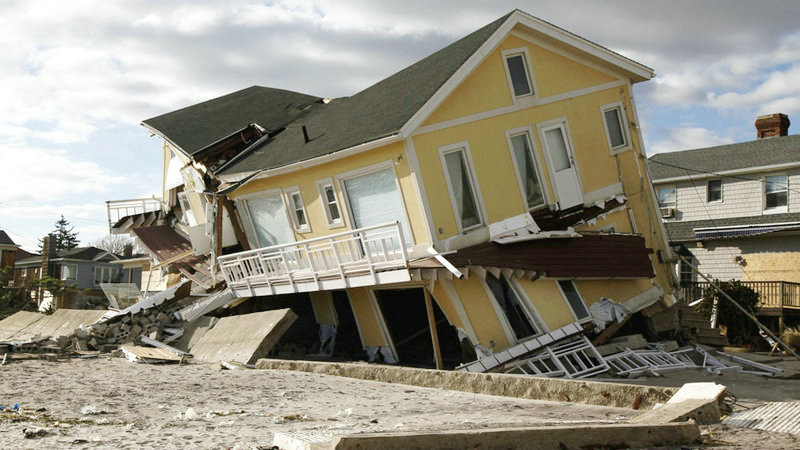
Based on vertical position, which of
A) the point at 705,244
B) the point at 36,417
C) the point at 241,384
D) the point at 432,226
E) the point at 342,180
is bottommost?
the point at 705,244

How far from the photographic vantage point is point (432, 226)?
1541 cm

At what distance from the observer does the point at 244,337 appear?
16.6 m

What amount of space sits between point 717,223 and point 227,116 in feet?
69.3

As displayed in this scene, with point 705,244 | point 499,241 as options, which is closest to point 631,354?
point 499,241

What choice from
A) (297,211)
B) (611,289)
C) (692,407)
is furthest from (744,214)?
(692,407)

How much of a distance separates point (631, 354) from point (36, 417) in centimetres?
1192

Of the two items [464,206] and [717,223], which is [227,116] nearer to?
[464,206]

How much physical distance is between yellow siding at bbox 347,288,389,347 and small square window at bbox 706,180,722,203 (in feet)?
67.5

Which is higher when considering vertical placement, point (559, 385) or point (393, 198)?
point (393, 198)

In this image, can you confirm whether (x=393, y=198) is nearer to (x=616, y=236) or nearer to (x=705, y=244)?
(x=616, y=236)

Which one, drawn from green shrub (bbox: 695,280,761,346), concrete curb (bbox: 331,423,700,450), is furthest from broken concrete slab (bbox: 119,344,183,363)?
green shrub (bbox: 695,280,761,346)

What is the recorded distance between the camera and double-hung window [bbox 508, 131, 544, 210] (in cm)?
1700

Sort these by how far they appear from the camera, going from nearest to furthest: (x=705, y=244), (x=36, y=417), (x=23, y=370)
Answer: (x=36, y=417)
(x=23, y=370)
(x=705, y=244)

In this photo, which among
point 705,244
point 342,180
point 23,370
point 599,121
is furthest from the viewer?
point 705,244
